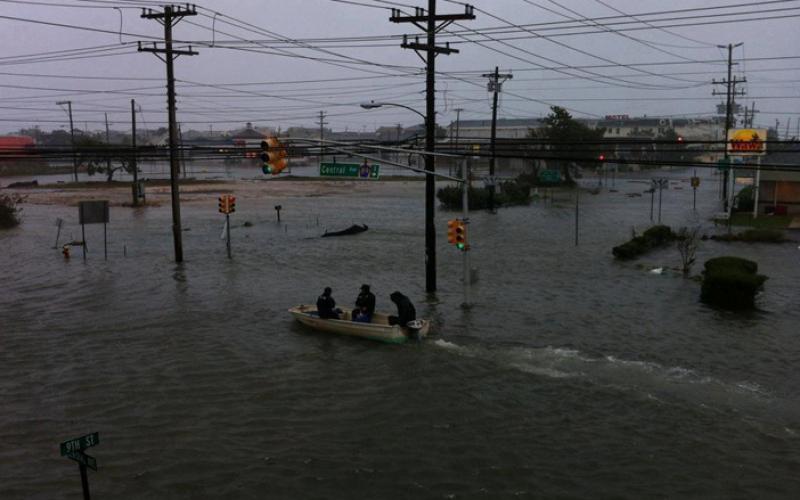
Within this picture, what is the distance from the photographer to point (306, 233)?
42.5 m

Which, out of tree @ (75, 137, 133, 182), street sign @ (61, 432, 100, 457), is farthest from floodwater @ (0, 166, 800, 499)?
tree @ (75, 137, 133, 182)

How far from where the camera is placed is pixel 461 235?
2144 cm

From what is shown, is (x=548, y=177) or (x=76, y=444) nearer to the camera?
(x=76, y=444)

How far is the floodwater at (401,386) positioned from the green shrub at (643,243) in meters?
1.53

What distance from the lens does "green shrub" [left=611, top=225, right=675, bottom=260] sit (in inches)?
1256

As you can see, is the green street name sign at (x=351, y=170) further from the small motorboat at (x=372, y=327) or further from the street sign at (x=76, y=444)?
the street sign at (x=76, y=444)

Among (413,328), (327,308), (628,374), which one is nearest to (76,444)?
(413,328)

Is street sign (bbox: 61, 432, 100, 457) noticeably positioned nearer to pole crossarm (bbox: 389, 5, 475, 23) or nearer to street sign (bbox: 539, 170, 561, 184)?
pole crossarm (bbox: 389, 5, 475, 23)

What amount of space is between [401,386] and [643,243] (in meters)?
21.7

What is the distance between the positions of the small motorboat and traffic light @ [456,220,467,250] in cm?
326

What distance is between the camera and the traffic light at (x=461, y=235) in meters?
21.4

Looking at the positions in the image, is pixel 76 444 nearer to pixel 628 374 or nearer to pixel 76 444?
pixel 76 444

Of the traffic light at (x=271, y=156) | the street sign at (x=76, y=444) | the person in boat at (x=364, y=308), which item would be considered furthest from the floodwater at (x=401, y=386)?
the traffic light at (x=271, y=156)

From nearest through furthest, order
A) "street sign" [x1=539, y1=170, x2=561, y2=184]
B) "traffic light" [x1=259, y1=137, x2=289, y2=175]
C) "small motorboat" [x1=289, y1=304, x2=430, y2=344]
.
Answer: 1. "traffic light" [x1=259, y1=137, x2=289, y2=175]
2. "small motorboat" [x1=289, y1=304, x2=430, y2=344]
3. "street sign" [x1=539, y1=170, x2=561, y2=184]
